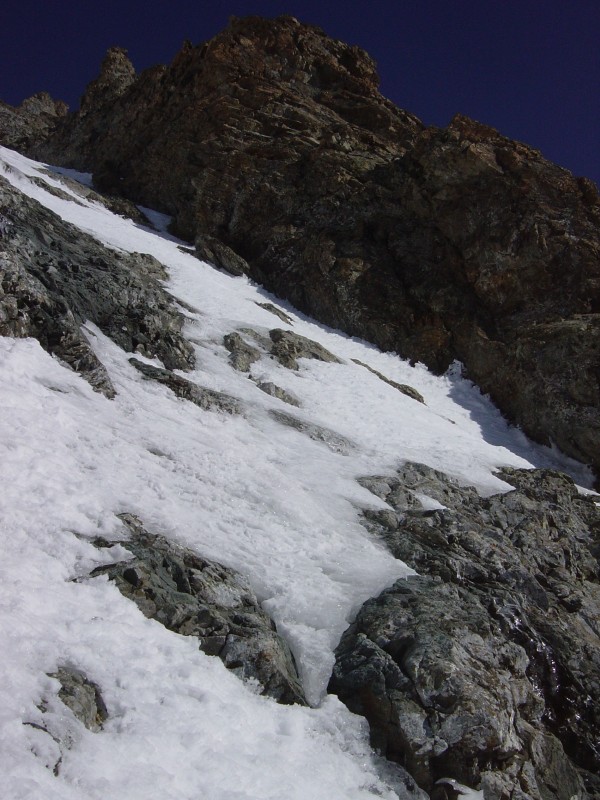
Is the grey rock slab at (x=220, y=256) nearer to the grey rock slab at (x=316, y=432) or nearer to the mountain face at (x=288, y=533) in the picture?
the mountain face at (x=288, y=533)

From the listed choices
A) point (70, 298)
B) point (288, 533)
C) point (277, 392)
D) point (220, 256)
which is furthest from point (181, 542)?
point (220, 256)

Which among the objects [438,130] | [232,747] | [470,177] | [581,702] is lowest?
[232,747]

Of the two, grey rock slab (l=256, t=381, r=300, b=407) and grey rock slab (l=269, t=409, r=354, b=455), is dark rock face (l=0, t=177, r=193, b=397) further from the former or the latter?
grey rock slab (l=269, t=409, r=354, b=455)

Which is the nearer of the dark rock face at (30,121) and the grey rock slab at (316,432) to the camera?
the grey rock slab at (316,432)

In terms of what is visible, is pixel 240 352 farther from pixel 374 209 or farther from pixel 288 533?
pixel 374 209

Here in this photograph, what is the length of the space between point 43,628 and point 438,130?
42.7m

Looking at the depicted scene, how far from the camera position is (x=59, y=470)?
30.4 feet

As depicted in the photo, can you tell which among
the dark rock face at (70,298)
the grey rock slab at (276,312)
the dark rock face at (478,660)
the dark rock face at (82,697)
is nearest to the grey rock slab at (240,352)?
the dark rock face at (70,298)

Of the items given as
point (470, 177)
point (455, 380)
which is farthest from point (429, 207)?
point (455, 380)

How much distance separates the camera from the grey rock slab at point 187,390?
1545 centimetres

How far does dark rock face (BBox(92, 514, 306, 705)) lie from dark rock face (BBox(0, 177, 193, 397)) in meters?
6.24

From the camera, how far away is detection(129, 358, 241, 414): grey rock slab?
50.7 feet

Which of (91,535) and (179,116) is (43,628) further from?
(179,116)

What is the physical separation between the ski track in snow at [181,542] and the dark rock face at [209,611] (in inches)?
8.6
